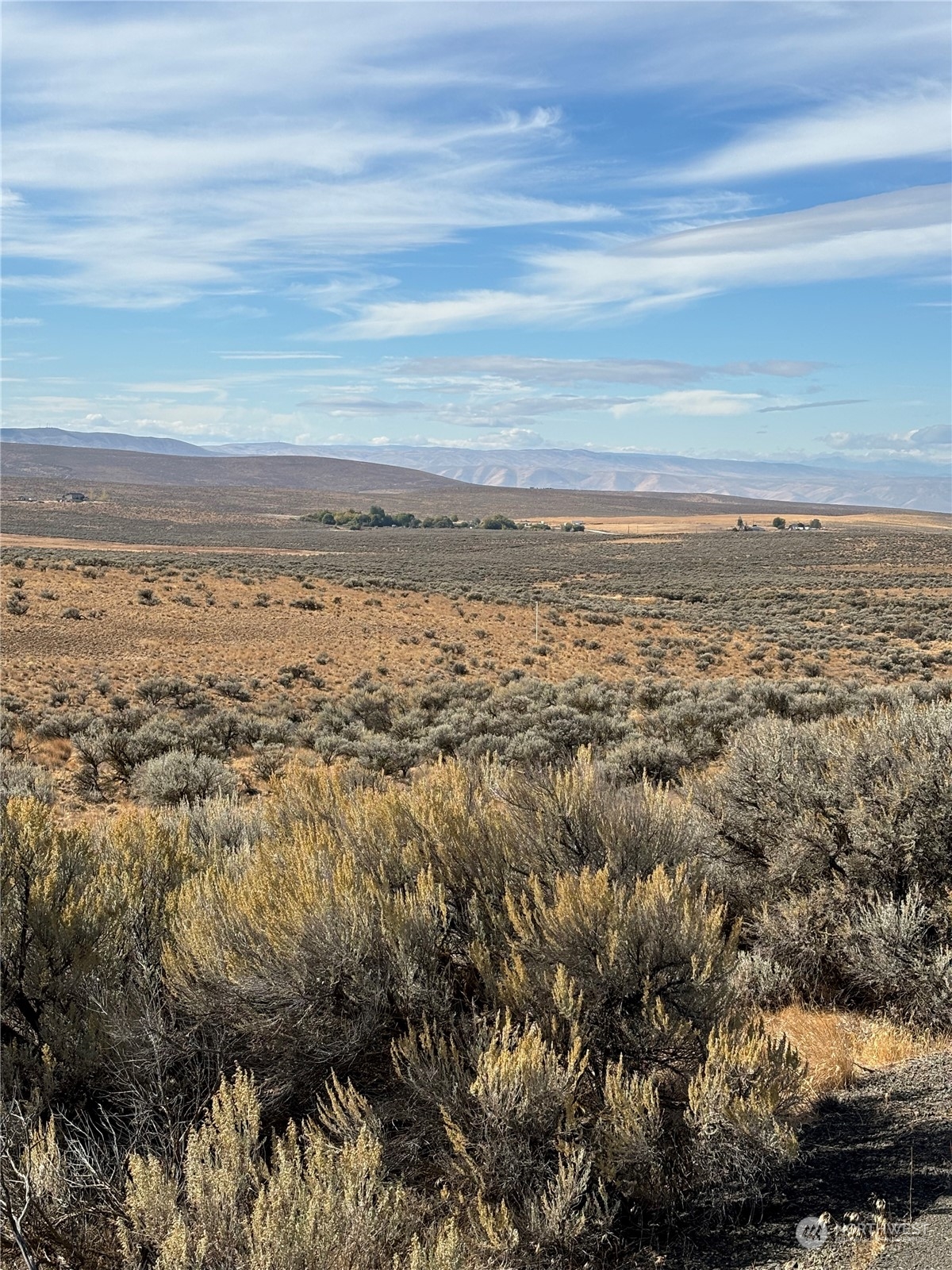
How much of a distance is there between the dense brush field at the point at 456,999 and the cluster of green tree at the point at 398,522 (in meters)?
122

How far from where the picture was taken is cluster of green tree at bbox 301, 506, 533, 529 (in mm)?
128125

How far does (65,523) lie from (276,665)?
283 feet

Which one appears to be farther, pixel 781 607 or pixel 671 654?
pixel 781 607

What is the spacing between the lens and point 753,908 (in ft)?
20.5

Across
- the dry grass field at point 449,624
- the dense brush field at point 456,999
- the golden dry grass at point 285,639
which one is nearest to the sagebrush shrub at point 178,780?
the dense brush field at point 456,999

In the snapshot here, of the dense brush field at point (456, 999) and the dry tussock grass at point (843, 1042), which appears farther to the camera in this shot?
the dry tussock grass at point (843, 1042)

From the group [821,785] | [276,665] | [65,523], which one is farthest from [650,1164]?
[65,523]

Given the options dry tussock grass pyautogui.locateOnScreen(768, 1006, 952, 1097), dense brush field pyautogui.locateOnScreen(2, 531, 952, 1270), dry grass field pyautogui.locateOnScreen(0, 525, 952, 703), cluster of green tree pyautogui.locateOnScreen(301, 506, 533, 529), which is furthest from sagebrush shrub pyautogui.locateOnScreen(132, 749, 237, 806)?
cluster of green tree pyautogui.locateOnScreen(301, 506, 533, 529)

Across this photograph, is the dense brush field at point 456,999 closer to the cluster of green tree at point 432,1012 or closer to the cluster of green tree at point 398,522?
the cluster of green tree at point 432,1012

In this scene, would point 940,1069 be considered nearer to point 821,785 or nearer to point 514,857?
point 821,785

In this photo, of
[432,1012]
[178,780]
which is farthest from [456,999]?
[178,780]

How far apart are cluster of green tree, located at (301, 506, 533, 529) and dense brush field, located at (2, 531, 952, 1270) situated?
399ft

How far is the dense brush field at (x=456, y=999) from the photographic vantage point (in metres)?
3.19

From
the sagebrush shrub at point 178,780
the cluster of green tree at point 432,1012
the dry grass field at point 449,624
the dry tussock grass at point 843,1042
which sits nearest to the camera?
the cluster of green tree at point 432,1012
